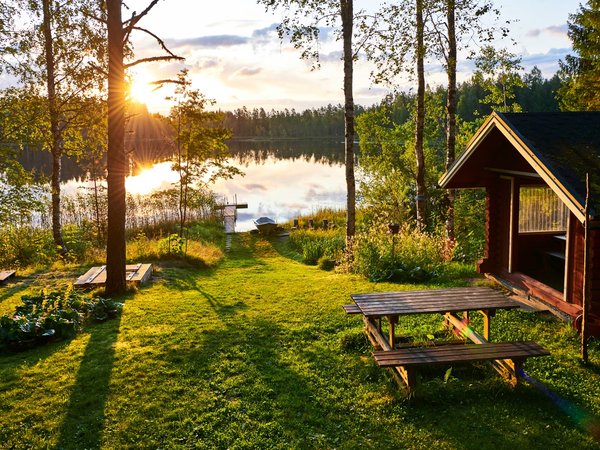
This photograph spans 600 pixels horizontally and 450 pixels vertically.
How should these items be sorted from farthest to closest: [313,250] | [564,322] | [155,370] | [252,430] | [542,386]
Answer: [313,250], [564,322], [155,370], [542,386], [252,430]

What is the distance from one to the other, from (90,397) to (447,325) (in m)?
4.81

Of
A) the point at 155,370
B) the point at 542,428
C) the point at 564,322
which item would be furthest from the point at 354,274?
the point at 542,428

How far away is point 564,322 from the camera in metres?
7.38

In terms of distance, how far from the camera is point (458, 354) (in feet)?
17.1

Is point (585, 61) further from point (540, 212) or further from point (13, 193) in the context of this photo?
point (13, 193)

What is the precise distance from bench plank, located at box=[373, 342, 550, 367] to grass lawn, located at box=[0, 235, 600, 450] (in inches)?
16.9

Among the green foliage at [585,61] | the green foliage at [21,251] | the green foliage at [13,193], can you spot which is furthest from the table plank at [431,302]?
the green foliage at [585,61]

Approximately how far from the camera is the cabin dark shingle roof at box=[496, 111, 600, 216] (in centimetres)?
611

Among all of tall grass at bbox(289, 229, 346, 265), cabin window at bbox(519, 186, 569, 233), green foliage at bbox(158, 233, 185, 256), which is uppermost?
cabin window at bbox(519, 186, 569, 233)

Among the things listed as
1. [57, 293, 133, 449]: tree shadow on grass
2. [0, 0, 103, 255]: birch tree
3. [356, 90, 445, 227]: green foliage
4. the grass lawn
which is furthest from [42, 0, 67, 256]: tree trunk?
[356, 90, 445, 227]: green foliage

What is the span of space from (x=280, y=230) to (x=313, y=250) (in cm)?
739

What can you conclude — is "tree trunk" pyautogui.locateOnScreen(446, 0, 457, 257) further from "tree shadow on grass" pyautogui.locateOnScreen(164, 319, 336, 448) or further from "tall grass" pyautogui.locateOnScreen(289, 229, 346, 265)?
"tree shadow on grass" pyautogui.locateOnScreen(164, 319, 336, 448)

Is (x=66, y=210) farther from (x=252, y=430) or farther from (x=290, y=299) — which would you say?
(x=252, y=430)

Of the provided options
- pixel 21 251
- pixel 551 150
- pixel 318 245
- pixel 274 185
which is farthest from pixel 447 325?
A: pixel 274 185
